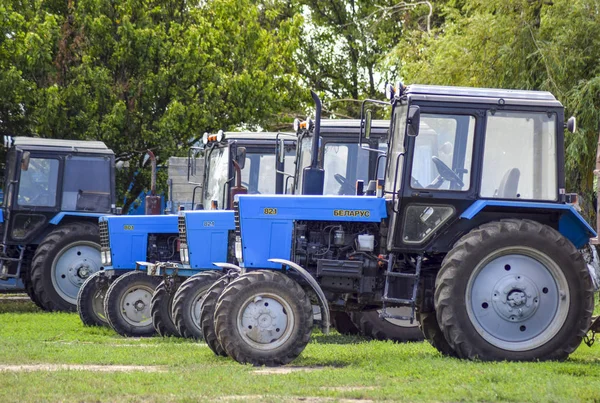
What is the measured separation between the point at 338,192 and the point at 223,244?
1739mm

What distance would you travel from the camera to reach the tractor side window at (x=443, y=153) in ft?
40.0

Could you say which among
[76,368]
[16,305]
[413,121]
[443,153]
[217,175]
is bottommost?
[16,305]

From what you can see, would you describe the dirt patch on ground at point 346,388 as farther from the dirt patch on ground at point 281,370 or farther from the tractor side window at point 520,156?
the tractor side window at point 520,156

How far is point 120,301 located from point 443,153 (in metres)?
6.73

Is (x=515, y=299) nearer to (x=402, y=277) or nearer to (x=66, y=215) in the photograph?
(x=402, y=277)

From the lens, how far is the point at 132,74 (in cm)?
2977

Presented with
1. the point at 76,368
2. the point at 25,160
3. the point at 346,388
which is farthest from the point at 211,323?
the point at 25,160

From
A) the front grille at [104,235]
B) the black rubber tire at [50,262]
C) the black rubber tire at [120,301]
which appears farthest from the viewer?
the black rubber tire at [50,262]

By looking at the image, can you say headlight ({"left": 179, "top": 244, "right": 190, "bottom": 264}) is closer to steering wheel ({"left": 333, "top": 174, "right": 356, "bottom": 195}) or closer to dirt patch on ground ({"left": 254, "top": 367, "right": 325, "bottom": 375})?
steering wheel ({"left": 333, "top": 174, "right": 356, "bottom": 195})

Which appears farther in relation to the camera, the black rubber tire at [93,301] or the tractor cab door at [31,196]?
the tractor cab door at [31,196]

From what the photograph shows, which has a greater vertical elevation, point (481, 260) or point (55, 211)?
point (55, 211)

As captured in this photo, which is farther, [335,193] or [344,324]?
[335,193]

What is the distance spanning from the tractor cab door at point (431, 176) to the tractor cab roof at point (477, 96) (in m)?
0.11

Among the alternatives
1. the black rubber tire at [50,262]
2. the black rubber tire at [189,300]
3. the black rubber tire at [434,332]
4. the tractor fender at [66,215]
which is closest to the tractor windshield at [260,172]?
the black rubber tire at [189,300]
